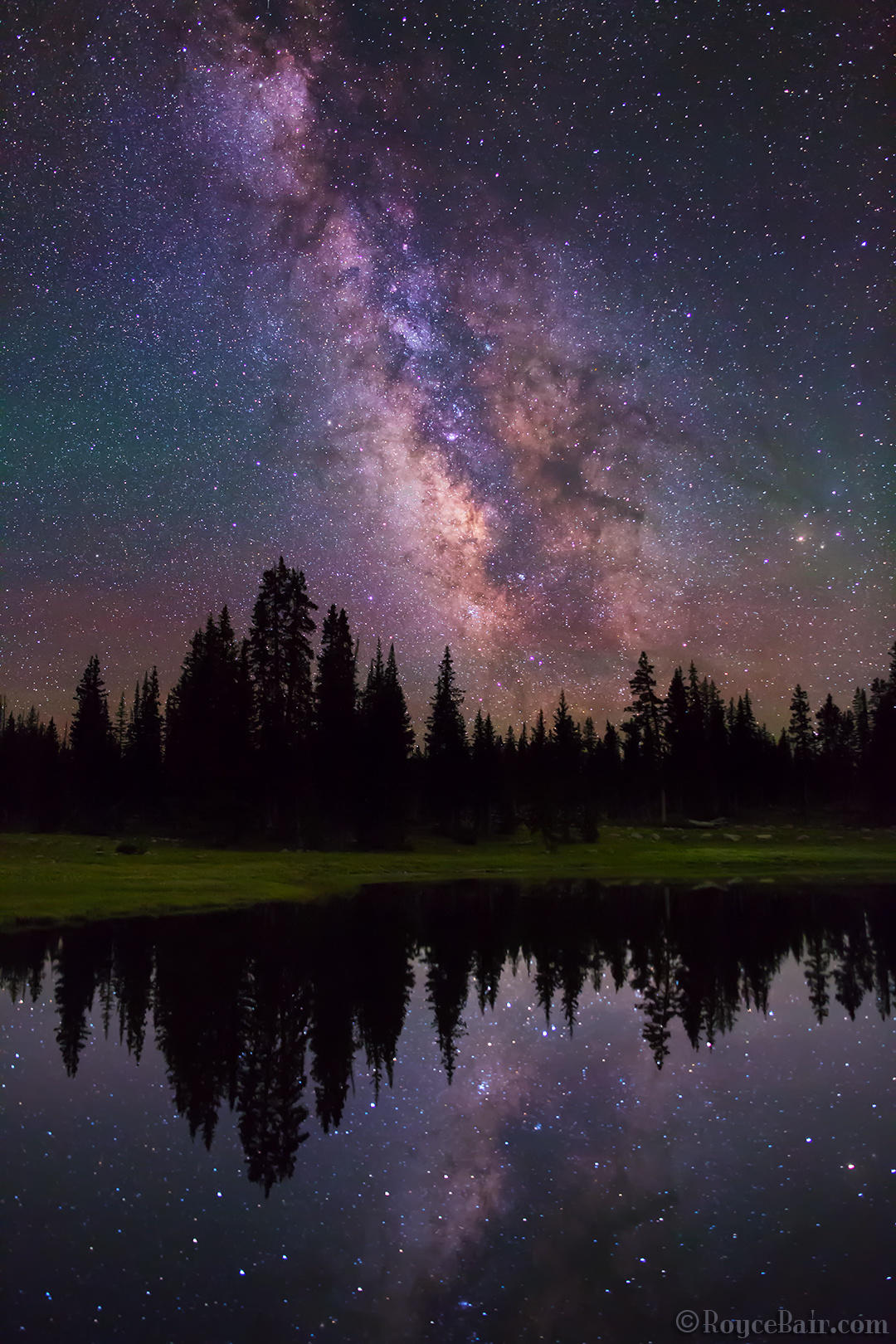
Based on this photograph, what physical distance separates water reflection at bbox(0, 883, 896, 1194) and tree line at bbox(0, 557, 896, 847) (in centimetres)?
3724

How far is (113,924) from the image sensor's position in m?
32.2

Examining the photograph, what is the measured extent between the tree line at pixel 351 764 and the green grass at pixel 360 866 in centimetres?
692

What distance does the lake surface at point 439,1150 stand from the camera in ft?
25.6

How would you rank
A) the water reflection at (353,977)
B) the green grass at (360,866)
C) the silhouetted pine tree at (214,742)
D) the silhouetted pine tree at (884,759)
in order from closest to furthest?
1. the water reflection at (353,977)
2. the green grass at (360,866)
3. the silhouetted pine tree at (214,742)
4. the silhouetted pine tree at (884,759)

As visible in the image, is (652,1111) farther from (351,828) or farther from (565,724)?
(565,724)

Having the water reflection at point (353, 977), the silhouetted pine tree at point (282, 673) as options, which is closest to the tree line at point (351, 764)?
the silhouetted pine tree at point (282, 673)

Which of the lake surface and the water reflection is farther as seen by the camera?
the water reflection

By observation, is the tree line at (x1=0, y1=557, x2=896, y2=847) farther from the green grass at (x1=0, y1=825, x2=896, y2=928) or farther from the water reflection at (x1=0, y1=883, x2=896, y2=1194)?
the water reflection at (x1=0, y1=883, x2=896, y2=1194)

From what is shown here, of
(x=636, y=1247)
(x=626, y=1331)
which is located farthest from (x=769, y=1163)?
(x=626, y=1331)

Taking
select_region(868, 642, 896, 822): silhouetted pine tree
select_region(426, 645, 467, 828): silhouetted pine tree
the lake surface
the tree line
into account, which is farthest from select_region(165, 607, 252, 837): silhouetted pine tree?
select_region(868, 642, 896, 822): silhouetted pine tree

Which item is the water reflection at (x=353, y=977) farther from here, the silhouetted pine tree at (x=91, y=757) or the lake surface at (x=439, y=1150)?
the silhouetted pine tree at (x=91, y=757)

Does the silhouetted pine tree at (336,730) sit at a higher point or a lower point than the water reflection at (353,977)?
higher

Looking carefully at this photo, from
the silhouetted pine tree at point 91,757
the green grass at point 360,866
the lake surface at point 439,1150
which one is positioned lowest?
the green grass at point 360,866

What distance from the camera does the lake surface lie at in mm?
7812
